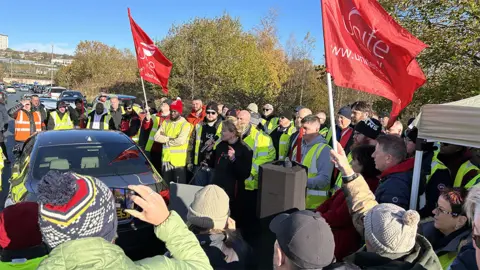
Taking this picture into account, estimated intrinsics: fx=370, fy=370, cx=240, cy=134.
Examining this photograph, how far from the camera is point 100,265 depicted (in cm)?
125

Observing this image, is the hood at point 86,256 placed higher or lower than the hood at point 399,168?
lower

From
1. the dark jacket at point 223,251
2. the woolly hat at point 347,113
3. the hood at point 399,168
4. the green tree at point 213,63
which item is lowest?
the dark jacket at point 223,251

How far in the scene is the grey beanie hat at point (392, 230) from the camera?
196 cm

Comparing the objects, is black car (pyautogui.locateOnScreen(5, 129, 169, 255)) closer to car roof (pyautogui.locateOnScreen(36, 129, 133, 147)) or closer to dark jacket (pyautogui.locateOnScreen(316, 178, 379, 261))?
car roof (pyautogui.locateOnScreen(36, 129, 133, 147))

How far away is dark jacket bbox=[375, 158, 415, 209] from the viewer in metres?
2.77

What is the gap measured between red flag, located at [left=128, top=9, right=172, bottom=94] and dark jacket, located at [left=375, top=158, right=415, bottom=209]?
5.56m

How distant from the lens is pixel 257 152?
4922 millimetres

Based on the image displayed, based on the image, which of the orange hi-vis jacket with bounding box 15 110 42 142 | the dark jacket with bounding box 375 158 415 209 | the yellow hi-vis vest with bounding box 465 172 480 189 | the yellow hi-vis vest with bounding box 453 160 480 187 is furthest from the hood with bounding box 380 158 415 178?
the orange hi-vis jacket with bounding box 15 110 42 142

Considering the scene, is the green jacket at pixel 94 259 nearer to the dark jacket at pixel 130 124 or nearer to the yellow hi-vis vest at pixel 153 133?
the yellow hi-vis vest at pixel 153 133

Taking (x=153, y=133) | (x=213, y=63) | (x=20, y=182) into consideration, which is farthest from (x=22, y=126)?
(x=213, y=63)

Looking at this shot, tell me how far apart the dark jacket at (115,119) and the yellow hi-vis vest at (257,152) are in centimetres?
519

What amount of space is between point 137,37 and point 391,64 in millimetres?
5899

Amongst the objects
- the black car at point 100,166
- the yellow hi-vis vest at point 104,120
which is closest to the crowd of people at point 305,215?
the black car at point 100,166

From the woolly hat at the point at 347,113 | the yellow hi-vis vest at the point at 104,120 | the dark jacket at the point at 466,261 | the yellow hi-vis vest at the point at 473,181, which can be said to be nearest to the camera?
the dark jacket at the point at 466,261
